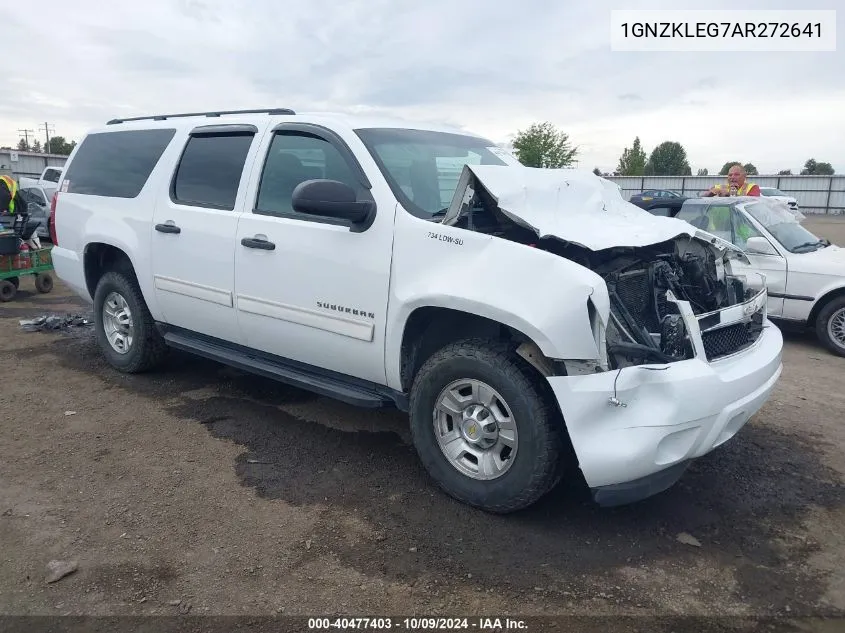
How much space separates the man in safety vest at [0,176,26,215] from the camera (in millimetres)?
9531

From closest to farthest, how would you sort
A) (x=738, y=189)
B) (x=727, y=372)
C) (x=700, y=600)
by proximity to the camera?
(x=700, y=600) → (x=727, y=372) → (x=738, y=189)

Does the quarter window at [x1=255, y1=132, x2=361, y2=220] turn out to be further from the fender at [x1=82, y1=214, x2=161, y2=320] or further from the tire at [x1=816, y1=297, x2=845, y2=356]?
the tire at [x1=816, y1=297, x2=845, y2=356]

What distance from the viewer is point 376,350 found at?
12.4 ft

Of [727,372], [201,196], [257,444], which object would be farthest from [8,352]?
[727,372]

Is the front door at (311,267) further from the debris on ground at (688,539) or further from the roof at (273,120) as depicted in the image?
the debris on ground at (688,539)

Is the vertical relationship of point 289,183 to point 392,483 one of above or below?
above

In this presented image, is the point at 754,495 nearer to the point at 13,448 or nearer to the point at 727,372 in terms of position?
the point at 727,372

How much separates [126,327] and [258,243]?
2.17 metres

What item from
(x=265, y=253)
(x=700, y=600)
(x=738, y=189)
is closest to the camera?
(x=700, y=600)

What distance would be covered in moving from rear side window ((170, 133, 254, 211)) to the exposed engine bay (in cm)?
182

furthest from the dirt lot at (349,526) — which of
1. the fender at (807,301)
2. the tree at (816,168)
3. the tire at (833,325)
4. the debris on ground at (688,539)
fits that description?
the tree at (816,168)

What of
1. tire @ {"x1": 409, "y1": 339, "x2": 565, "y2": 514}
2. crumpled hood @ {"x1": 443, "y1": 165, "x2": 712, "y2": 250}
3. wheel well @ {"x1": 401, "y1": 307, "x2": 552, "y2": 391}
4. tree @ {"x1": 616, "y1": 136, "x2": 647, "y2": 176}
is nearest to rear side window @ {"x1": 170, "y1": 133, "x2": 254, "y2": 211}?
wheel well @ {"x1": 401, "y1": 307, "x2": 552, "y2": 391}

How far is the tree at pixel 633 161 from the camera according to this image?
178 feet

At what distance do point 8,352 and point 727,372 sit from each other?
643cm
